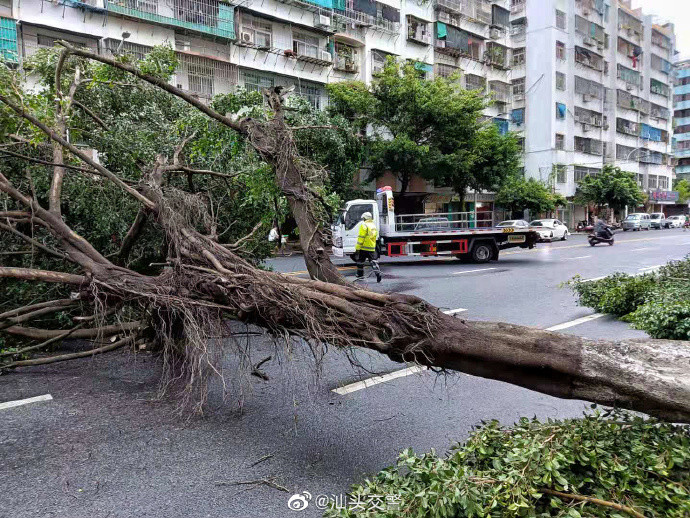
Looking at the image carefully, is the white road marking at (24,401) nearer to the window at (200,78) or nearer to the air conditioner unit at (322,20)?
the window at (200,78)

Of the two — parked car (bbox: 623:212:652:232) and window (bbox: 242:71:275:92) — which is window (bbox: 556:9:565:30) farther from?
window (bbox: 242:71:275:92)

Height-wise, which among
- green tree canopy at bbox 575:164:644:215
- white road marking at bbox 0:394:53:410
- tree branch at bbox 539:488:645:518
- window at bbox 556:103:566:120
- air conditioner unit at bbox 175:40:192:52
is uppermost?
window at bbox 556:103:566:120

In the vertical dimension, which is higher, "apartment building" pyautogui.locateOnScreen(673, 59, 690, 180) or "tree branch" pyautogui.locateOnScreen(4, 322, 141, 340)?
"apartment building" pyautogui.locateOnScreen(673, 59, 690, 180)

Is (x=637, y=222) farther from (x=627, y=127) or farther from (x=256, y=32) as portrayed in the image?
(x=256, y=32)

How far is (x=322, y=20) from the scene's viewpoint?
2706 centimetres

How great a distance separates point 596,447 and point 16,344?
6.51 meters

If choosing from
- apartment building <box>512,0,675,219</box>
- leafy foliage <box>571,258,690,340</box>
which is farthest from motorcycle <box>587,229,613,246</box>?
apartment building <box>512,0,675,219</box>

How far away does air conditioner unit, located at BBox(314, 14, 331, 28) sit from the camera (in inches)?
1058

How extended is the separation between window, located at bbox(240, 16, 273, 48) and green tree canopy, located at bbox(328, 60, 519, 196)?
3954 mm

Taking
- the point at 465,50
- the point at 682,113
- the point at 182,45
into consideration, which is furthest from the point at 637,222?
the point at 682,113

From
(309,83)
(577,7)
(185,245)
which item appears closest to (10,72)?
(185,245)

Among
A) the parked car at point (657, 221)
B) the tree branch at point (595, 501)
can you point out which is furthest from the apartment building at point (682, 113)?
the tree branch at point (595, 501)

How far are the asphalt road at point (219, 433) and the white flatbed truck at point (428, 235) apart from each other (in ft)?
37.0

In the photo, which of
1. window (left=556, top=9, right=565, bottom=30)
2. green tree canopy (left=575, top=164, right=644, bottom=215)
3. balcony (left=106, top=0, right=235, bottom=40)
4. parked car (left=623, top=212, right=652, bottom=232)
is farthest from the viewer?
parked car (left=623, top=212, right=652, bottom=232)
